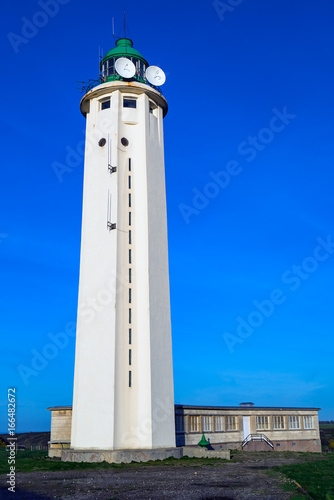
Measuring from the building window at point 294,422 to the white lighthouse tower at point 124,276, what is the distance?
19.5 metres

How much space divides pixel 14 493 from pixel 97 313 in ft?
54.3

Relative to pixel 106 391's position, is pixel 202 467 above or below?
below

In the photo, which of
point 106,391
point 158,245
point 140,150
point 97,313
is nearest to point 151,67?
point 140,150

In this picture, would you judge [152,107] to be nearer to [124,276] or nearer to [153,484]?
[124,276]

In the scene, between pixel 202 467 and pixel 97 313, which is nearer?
pixel 202 467

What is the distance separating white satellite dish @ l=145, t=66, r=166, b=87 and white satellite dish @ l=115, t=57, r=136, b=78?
6.24 feet

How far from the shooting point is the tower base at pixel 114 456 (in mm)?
30172

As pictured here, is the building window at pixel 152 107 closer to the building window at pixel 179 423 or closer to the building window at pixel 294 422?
the building window at pixel 179 423

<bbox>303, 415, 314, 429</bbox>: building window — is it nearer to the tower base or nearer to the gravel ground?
the tower base

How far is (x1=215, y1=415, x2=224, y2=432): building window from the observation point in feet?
142

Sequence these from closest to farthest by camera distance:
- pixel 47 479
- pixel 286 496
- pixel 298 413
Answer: pixel 286 496, pixel 47 479, pixel 298 413

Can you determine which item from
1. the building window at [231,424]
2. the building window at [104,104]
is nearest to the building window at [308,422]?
the building window at [231,424]

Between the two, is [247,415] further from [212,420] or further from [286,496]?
[286,496]

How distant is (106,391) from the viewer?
32.6 m
